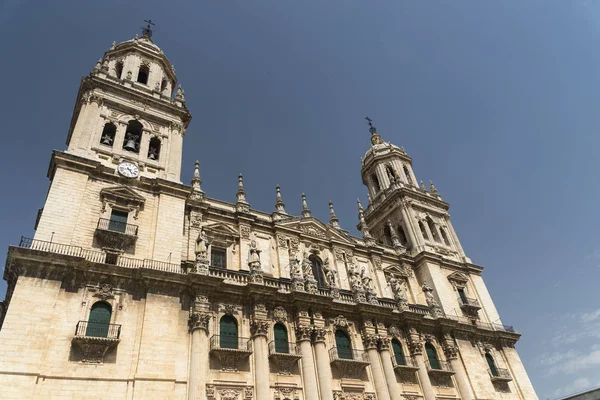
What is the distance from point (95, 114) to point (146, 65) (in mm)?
7967

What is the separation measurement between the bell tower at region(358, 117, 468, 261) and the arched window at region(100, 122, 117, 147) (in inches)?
735

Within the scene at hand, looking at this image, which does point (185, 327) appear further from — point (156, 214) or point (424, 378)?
point (424, 378)

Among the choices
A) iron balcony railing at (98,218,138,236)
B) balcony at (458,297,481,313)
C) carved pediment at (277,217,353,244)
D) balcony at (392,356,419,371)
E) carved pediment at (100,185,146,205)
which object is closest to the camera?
iron balcony railing at (98,218,138,236)

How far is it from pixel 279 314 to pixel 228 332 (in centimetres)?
287

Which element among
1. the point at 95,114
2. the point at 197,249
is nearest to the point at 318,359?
the point at 197,249

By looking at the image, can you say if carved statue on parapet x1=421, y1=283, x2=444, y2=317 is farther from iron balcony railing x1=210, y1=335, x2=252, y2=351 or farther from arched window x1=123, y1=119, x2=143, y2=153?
arched window x1=123, y1=119, x2=143, y2=153

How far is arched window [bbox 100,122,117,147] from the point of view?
938 inches

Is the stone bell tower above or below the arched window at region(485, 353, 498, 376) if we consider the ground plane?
above

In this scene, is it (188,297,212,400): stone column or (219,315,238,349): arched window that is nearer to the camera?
(188,297,212,400): stone column

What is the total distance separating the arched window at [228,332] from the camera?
19.4m

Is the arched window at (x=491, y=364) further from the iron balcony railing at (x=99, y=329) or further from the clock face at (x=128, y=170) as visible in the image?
the clock face at (x=128, y=170)

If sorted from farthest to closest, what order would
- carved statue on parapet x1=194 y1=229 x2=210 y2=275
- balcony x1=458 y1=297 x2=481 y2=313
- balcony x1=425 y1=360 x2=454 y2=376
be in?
1. balcony x1=458 y1=297 x2=481 y2=313
2. balcony x1=425 y1=360 x2=454 y2=376
3. carved statue on parapet x1=194 y1=229 x2=210 y2=275

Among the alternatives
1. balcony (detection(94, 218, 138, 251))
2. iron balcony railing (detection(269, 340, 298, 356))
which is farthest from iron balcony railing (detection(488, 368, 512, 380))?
balcony (detection(94, 218, 138, 251))

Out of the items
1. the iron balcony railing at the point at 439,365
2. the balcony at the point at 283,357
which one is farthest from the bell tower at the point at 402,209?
the balcony at the point at 283,357
